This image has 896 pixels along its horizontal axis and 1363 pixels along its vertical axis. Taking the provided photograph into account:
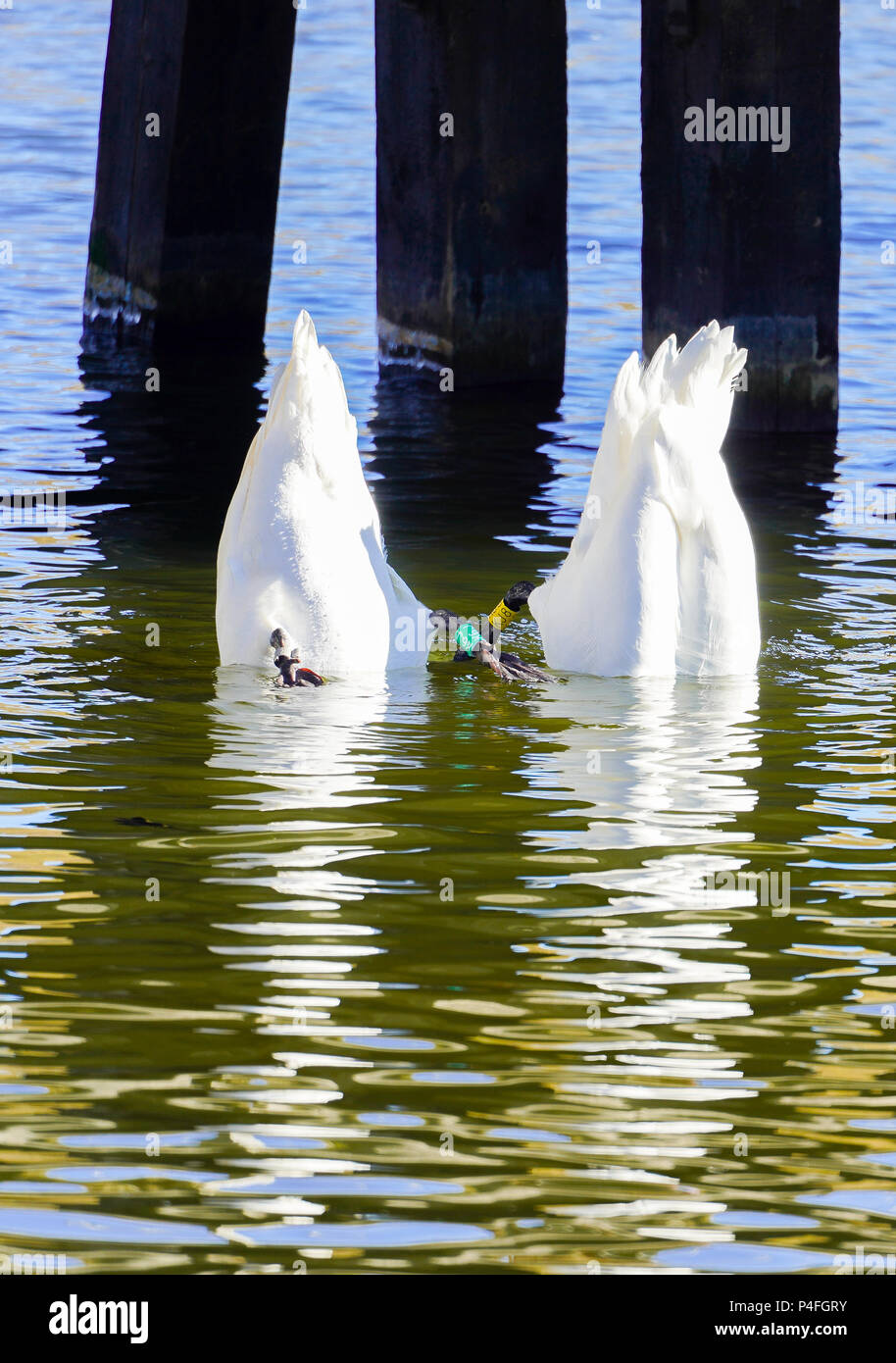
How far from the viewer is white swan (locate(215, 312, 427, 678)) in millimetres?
8766

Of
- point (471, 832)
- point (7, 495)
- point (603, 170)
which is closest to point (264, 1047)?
point (471, 832)

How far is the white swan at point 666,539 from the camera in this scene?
872 centimetres

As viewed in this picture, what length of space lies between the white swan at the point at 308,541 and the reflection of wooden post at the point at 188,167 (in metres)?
6.71

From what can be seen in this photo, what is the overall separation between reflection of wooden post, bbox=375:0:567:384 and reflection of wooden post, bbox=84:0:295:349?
49.7 inches

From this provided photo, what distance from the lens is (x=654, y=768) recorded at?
7.94m

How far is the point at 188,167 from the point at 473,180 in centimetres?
221

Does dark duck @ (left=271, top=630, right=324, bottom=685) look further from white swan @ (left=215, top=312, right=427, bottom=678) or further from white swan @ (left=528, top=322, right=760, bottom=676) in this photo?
white swan @ (left=528, top=322, right=760, bottom=676)
